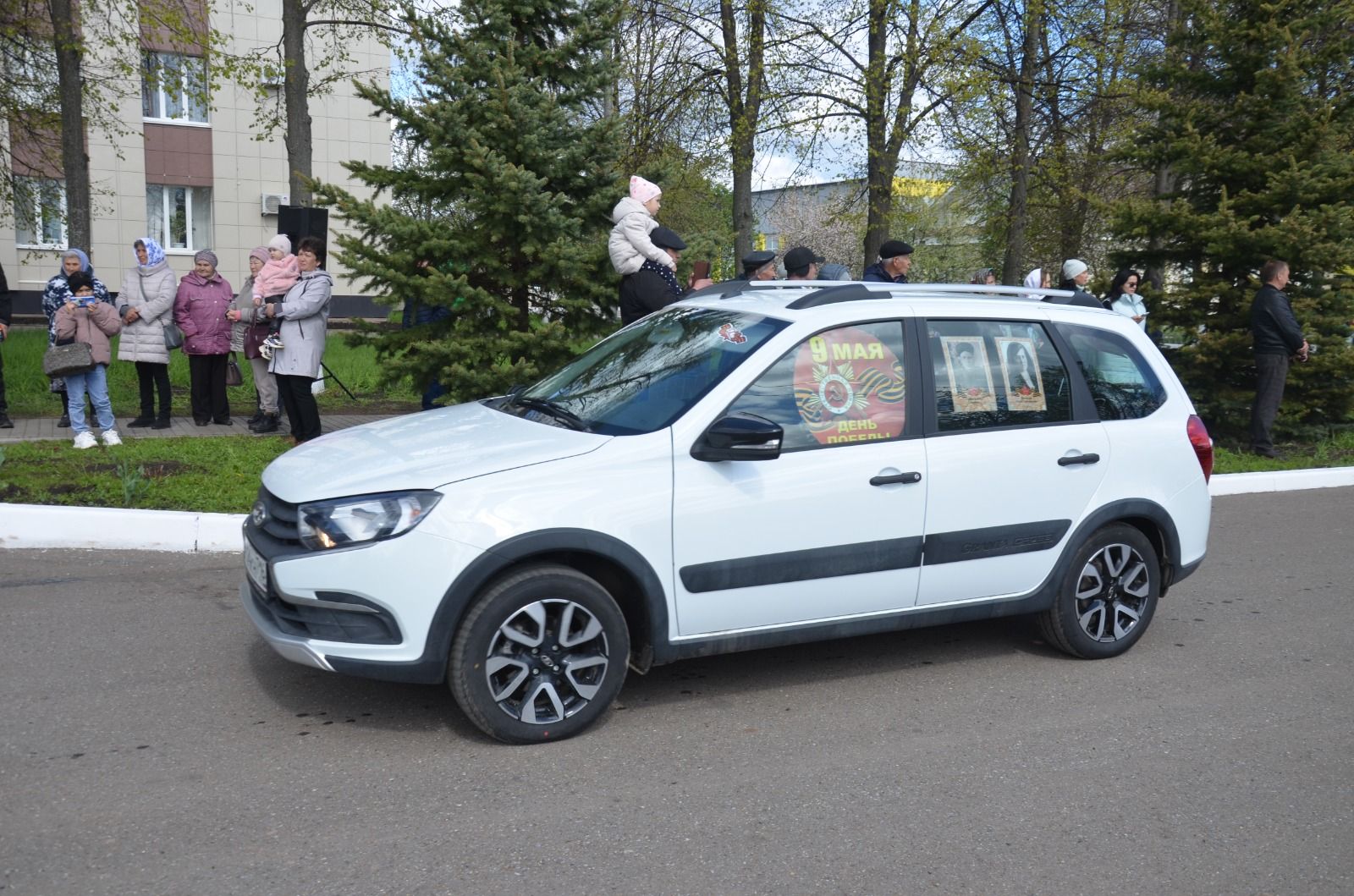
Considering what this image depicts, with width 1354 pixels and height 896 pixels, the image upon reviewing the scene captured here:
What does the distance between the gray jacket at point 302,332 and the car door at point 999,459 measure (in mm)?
6160

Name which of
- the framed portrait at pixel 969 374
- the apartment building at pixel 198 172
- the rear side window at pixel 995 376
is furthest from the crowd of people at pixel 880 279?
the apartment building at pixel 198 172

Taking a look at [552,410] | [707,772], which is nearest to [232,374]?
[552,410]

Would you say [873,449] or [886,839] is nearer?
[886,839]

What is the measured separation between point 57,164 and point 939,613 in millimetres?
24679

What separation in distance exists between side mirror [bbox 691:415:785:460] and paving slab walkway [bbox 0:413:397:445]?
6.78 meters

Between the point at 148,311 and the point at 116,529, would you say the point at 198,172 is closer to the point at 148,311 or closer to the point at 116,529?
the point at 148,311

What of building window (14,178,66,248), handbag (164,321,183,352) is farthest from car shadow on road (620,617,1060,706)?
building window (14,178,66,248)

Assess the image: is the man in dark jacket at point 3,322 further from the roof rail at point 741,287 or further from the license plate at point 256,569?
the roof rail at point 741,287

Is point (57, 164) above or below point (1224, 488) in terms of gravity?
above

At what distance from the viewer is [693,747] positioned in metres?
4.52

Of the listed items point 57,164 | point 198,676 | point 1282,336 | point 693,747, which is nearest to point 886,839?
point 693,747

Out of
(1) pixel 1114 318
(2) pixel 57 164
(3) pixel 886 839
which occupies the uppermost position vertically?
(2) pixel 57 164

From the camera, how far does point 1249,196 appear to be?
42.8 feet

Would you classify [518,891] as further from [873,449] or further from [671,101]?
[671,101]
